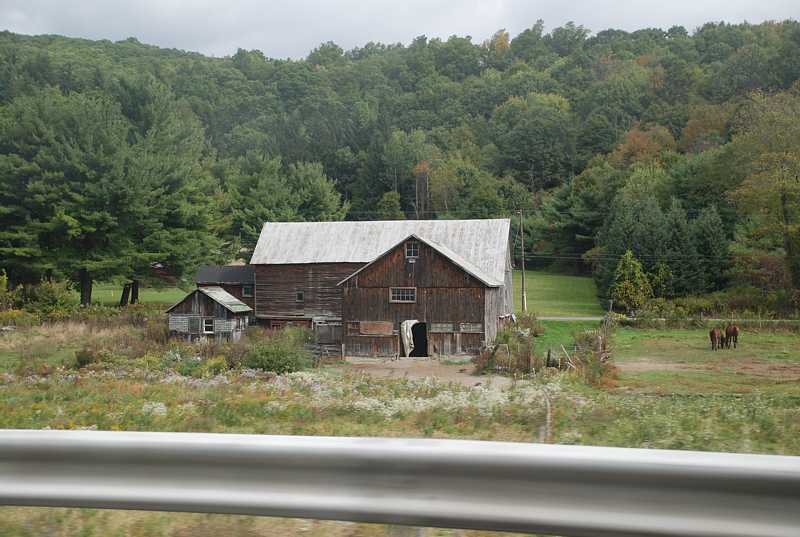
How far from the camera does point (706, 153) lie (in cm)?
6391

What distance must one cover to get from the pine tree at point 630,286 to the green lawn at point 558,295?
6.73ft

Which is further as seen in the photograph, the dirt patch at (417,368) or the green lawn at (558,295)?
the green lawn at (558,295)

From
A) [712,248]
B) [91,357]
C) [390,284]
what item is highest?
[712,248]

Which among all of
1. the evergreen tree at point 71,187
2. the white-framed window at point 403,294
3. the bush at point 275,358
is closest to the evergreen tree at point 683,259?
the white-framed window at point 403,294

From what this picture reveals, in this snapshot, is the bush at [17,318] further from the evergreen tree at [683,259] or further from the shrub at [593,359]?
the evergreen tree at [683,259]

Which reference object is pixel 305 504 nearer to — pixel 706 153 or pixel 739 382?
pixel 739 382

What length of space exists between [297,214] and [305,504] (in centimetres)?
6850

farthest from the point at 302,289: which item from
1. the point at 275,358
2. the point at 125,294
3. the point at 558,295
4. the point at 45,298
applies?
the point at 558,295

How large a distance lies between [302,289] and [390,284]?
27.9 ft

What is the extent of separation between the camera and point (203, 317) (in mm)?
37875

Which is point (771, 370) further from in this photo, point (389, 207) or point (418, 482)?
point (389, 207)

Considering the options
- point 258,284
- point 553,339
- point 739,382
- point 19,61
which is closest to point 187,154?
point 258,284

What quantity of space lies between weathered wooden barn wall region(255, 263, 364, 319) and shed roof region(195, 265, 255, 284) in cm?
172

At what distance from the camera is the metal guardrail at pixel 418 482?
3496mm
